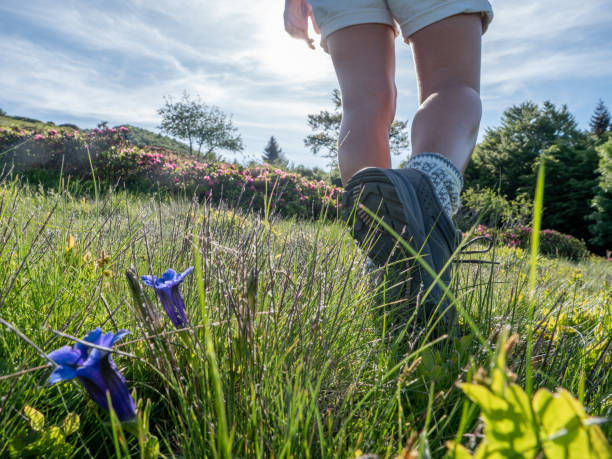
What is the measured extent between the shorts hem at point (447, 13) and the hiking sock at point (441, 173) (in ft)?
2.05

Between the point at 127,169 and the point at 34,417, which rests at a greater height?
the point at 127,169

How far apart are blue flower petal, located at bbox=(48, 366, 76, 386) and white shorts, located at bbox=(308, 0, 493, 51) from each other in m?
1.88

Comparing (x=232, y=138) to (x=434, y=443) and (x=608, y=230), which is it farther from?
(x=434, y=443)

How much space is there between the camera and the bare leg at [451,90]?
5.56 feet

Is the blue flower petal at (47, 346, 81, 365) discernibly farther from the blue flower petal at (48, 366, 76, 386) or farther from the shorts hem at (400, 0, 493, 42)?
the shorts hem at (400, 0, 493, 42)

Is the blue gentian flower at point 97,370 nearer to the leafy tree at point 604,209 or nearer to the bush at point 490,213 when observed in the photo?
the bush at point 490,213

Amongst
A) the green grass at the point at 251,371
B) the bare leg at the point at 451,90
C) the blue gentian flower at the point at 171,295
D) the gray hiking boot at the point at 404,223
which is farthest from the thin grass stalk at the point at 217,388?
the bare leg at the point at 451,90

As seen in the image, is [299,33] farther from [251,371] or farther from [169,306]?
[251,371]

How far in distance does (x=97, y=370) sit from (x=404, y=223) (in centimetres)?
110

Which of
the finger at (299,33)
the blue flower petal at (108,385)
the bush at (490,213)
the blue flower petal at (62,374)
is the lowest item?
the blue flower petal at (108,385)

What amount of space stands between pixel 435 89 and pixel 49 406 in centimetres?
186

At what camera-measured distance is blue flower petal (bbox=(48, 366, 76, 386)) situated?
53 cm

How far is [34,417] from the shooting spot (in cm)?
65

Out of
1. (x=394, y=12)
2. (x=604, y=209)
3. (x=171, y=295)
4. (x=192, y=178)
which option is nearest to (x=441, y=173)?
(x=394, y=12)
